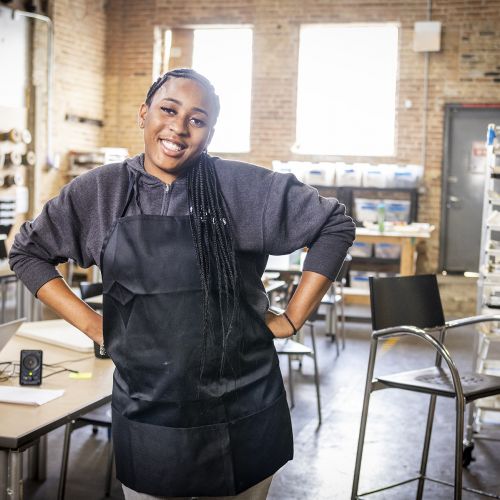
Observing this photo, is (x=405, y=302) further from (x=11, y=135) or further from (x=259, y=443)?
(x=11, y=135)

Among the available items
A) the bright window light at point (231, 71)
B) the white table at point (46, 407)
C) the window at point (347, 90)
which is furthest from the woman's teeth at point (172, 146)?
the bright window light at point (231, 71)

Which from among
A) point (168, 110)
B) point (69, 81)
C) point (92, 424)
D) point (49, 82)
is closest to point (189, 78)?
point (168, 110)

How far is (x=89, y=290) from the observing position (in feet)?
15.4

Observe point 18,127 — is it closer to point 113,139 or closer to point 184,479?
point 113,139

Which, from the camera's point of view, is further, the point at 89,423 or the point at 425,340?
the point at 89,423

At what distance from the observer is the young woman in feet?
5.34

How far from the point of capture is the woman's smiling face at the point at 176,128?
174 cm

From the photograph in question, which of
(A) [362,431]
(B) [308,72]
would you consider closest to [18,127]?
(B) [308,72]

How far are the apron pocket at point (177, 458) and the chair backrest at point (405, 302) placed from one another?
1.82 m

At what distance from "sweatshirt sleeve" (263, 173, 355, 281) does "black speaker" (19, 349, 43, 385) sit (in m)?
1.25

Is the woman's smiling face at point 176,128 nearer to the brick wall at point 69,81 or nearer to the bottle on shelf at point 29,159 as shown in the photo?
the bottle on shelf at point 29,159

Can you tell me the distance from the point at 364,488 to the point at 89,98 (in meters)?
8.25

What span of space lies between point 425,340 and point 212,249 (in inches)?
80.6

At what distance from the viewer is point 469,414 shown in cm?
441
